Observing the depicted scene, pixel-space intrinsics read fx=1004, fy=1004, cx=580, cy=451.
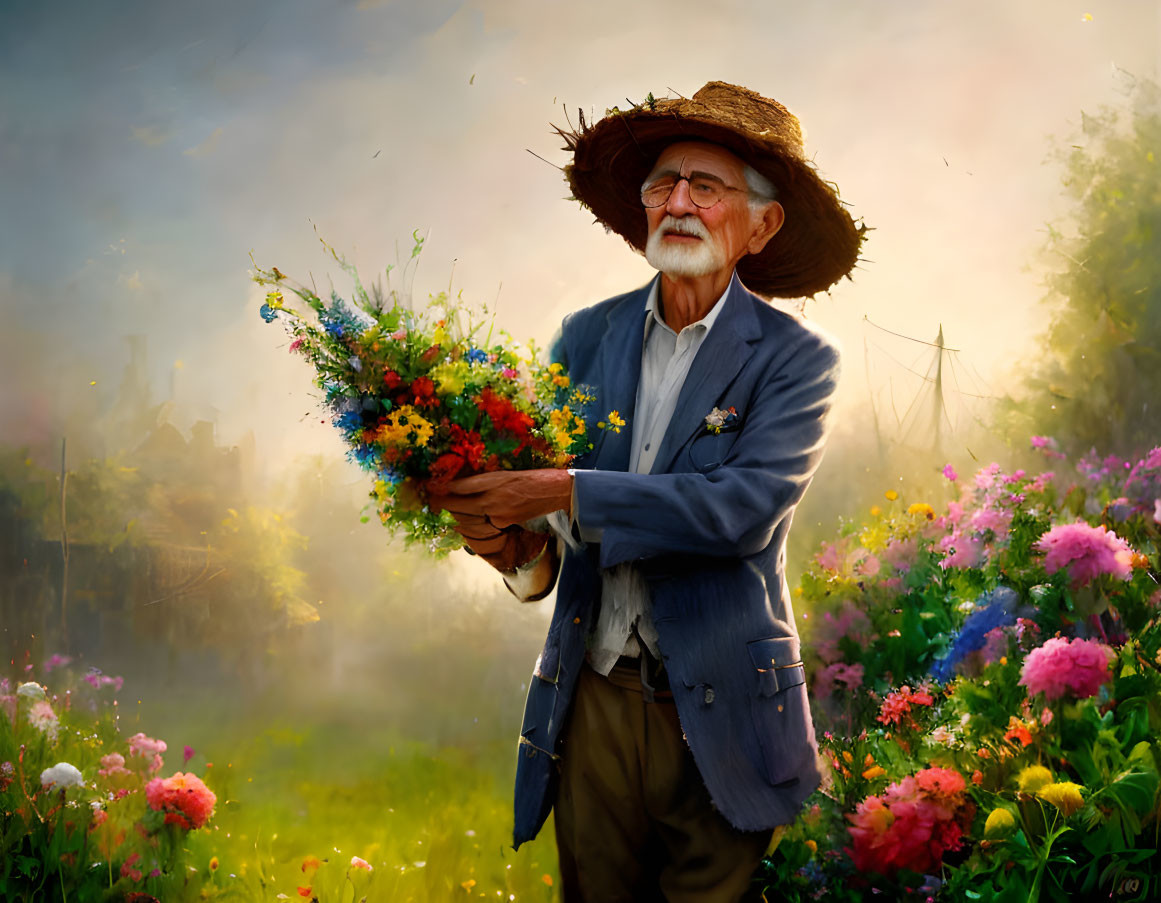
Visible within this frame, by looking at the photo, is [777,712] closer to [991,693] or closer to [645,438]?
[645,438]

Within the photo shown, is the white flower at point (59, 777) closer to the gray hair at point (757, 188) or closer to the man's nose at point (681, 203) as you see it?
the man's nose at point (681, 203)

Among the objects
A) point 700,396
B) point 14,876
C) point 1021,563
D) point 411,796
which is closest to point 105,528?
point 14,876

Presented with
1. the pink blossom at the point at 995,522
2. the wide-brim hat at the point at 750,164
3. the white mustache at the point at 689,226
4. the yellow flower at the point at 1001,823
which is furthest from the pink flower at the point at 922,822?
the white mustache at the point at 689,226

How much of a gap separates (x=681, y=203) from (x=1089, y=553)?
195 centimetres

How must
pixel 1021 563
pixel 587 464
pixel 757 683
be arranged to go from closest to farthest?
pixel 757 683
pixel 587 464
pixel 1021 563

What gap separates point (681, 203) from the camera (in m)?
→ 2.65

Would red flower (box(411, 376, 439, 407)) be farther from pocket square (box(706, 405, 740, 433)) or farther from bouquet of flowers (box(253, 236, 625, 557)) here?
pocket square (box(706, 405, 740, 433))

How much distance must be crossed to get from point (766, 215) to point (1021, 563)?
82.4 inches

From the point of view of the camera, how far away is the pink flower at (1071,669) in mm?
2914

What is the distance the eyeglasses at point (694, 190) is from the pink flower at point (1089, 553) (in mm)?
1736

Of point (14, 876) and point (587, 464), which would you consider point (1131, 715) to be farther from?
point (14, 876)

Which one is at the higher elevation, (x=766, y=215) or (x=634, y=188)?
(x=634, y=188)

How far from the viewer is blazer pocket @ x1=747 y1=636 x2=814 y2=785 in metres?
2.56

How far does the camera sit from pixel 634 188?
315 centimetres
